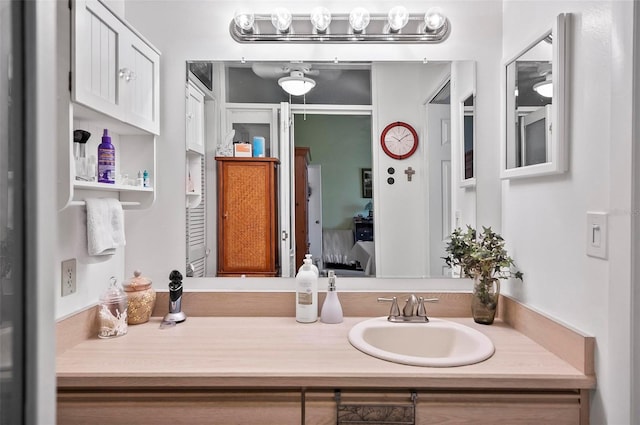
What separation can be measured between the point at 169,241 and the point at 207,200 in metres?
0.24

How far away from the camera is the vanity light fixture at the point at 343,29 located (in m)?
1.59

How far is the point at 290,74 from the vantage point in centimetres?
166

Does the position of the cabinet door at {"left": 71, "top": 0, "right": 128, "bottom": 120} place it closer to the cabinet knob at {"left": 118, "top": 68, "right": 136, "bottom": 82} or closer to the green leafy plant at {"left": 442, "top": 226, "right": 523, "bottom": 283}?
the cabinet knob at {"left": 118, "top": 68, "right": 136, "bottom": 82}

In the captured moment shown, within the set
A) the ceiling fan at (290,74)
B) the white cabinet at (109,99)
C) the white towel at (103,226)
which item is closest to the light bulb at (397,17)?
the ceiling fan at (290,74)

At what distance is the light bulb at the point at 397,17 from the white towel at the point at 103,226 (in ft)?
4.21

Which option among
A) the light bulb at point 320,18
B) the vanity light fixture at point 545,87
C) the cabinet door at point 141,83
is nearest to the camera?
the vanity light fixture at point 545,87

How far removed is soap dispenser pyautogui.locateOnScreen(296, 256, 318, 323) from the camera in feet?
4.94

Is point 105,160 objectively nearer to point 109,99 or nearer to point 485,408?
point 109,99

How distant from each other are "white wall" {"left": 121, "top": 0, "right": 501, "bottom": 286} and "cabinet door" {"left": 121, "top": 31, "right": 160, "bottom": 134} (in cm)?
10

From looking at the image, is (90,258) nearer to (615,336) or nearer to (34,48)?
(34,48)

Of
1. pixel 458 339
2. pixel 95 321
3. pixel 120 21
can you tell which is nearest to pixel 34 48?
pixel 120 21

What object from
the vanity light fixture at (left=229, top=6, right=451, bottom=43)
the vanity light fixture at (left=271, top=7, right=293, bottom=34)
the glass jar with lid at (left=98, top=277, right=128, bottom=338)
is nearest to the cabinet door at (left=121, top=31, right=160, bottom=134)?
the vanity light fixture at (left=229, top=6, right=451, bottom=43)

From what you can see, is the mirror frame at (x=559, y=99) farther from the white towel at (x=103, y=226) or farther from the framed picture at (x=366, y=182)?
the white towel at (x=103, y=226)

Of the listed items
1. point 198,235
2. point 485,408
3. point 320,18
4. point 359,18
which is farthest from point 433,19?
point 485,408
